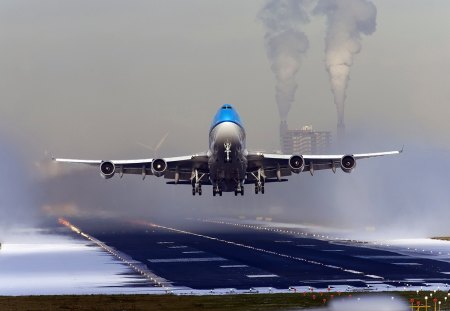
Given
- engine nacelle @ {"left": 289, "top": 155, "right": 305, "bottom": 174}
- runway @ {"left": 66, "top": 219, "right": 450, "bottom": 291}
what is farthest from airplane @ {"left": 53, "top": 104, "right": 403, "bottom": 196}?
runway @ {"left": 66, "top": 219, "right": 450, "bottom": 291}

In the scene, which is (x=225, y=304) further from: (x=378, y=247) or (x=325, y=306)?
(x=378, y=247)

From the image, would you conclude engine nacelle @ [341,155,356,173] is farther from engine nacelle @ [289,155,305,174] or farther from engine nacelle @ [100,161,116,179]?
engine nacelle @ [100,161,116,179]

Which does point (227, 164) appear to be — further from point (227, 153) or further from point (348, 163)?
point (348, 163)

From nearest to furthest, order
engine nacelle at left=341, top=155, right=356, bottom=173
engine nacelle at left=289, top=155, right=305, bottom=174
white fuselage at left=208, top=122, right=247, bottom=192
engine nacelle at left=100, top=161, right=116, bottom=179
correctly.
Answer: white fuselage at left=208, top=122, right=247, bottom=192 < engine nacelle at left=289, top=155, right=305, bottom=174 < engine nacelle at left=100, top=161, right=116, bottom=179 < engine nacelle at left=341, top=155, right=356, bottom=173

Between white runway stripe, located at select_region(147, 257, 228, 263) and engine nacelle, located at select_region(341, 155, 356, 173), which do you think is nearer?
white runway stripe, located at select_region(147, 257, 228, 263)

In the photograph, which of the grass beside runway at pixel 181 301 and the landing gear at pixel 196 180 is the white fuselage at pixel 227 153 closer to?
the landing gear at pixel 196 180

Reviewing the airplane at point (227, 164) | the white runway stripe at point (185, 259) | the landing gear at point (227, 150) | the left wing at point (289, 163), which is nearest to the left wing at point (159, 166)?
the airplane at point (227, 164)

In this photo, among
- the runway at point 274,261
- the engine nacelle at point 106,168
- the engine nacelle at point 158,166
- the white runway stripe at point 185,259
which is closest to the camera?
the runway at point 274,261

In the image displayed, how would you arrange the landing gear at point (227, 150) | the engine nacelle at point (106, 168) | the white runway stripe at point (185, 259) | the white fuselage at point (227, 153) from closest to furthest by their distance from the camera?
1. the white fuselage at point (227, 153)
2. the landing gear at point (227, 150)
3. the white runway stripe at point (185, 259)
4. the engine nacelle at point (106, 168)
